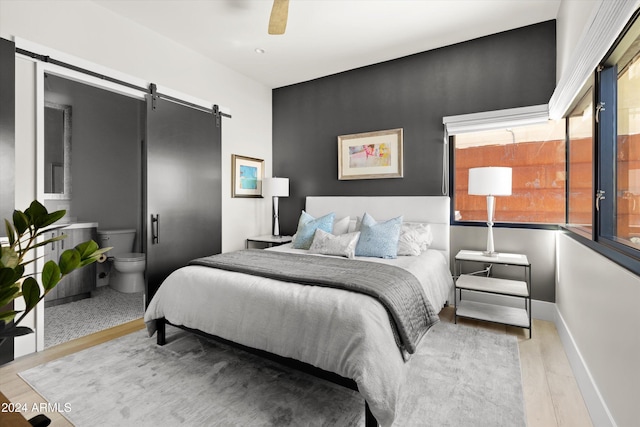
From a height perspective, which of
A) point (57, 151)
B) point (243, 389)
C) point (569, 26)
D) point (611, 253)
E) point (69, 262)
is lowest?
point (243, 389)

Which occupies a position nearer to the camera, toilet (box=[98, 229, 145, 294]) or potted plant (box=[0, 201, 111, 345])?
potted plant (box=[0, 201, 111, 345])

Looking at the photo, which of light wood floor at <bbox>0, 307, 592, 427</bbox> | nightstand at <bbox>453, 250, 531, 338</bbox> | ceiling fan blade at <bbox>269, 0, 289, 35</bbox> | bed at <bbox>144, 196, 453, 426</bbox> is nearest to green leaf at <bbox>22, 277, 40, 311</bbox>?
bed at <bbox>144, 196, 453, 426</bbox>

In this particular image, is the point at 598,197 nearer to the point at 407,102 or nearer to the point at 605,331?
the point at 605,331

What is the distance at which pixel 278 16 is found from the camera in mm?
2342

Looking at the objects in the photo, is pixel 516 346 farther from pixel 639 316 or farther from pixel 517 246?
pixel 639 316

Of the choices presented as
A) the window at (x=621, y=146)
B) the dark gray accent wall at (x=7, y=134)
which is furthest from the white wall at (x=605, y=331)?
the dark gray accent wall at (x=7, y=134)

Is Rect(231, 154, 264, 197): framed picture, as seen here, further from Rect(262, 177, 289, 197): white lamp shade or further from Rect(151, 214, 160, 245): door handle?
Rect(151, 214, 160, 245): door handle

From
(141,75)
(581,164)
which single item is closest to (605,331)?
(581,164)

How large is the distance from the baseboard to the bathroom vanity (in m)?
4.66

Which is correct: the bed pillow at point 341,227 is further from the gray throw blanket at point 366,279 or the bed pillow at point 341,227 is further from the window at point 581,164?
the window at point 581,164

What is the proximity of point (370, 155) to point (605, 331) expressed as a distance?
288 cm

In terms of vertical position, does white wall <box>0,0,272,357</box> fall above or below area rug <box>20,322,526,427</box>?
above

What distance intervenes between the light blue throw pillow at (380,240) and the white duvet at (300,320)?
0.43 meters

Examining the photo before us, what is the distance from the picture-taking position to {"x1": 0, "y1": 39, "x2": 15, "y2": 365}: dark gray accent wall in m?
2.32
